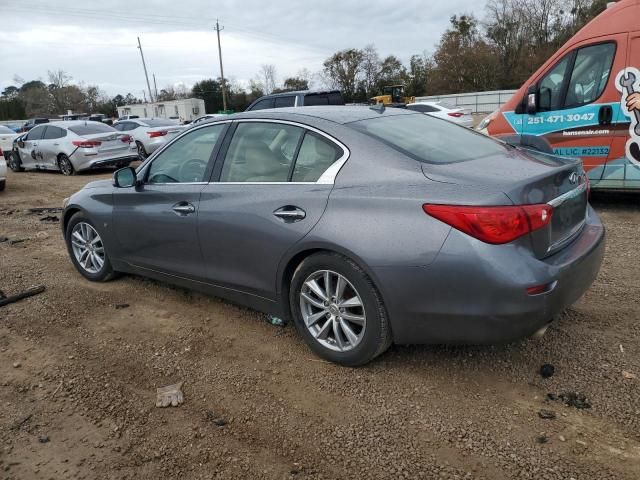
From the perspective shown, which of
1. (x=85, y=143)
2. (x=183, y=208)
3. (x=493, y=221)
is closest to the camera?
(x=493, y=221)

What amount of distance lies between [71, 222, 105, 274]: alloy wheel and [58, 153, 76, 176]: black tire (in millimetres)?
10124

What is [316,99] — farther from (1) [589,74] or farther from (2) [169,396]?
(2) [169,396]

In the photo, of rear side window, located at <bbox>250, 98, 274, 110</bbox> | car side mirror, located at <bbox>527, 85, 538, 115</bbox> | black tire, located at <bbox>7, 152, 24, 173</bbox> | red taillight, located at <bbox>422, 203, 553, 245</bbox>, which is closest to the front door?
red taillight, located at <bbox>422, 203, 553, 245</bbox>

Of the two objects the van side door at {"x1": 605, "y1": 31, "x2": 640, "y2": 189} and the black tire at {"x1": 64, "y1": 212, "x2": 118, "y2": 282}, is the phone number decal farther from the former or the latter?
the black tire at {"x1": 64, "y1": 212, "x2": 118, "y2": 282}

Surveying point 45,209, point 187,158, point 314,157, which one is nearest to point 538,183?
point 314,157

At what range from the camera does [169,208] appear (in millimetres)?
4055

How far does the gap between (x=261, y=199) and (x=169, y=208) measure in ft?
3.25

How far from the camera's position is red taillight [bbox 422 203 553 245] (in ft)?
8.56

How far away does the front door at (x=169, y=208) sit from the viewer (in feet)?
12.9

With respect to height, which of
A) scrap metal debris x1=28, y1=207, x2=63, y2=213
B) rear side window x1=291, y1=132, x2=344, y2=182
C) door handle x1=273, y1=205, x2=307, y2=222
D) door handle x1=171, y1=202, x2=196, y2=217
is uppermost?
rear side window x1=291, y1=132, x2=344, y2=182

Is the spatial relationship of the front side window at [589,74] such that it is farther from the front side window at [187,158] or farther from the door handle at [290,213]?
the door handle at [290,213]

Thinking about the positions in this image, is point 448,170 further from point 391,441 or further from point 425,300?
point 391,441

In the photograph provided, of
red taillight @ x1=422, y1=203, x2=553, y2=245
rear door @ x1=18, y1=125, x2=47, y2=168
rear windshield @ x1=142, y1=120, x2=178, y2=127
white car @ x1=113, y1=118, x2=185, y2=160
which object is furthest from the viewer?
rear windshield @ x1=142, y1=120, x2=178, y2=127

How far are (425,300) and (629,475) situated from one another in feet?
3.83
